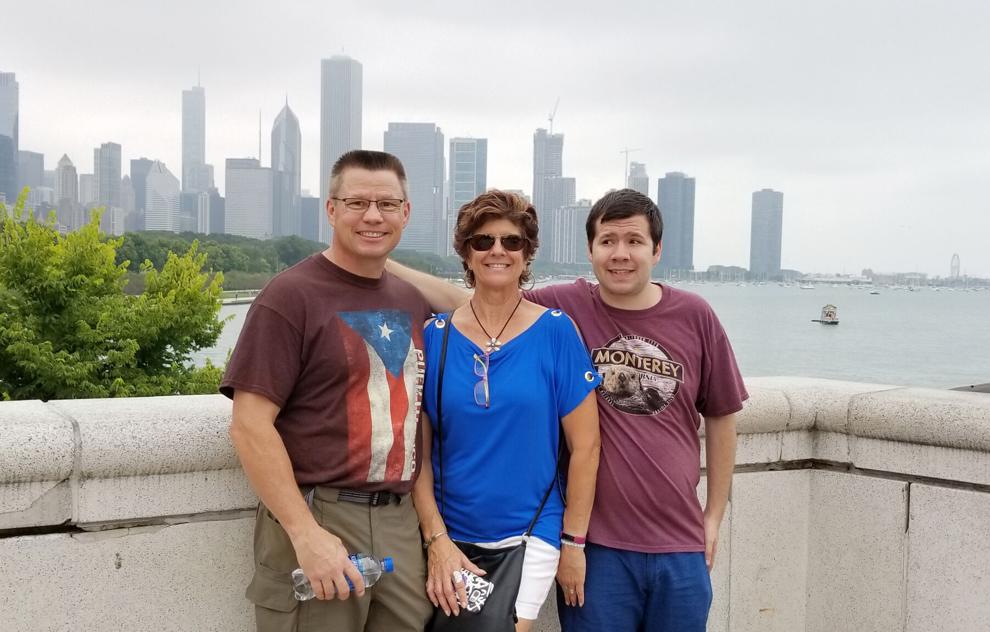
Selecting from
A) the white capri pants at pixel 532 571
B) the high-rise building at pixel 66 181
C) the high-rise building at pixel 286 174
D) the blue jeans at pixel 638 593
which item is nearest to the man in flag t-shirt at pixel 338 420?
the white capri pants at pixel 532 571

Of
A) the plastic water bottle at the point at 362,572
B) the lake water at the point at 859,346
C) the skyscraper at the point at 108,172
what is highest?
the skyscraper at the point at 108,172

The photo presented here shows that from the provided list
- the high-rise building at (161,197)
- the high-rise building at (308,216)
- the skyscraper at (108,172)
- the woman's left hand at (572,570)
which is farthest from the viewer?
the skyscraper at (108,172)

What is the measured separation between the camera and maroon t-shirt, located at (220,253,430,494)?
2.53m

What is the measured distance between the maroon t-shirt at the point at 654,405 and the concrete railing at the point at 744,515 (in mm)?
815

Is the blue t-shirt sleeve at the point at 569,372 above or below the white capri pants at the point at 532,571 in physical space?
above

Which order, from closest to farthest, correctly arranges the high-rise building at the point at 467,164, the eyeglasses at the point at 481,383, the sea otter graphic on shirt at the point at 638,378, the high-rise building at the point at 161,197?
the eyeglasses at the point at 481,383, the sea otter graphic on shirt at the point at 638,378, the high-rise building at the point at 467,164, the high-rise building at the point at 161,197

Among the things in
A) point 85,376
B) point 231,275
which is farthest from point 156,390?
point 231,275

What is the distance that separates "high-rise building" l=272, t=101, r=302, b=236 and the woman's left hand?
77.3 metres

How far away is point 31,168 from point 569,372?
145962mm

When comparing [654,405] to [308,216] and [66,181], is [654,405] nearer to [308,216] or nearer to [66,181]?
[308,216]

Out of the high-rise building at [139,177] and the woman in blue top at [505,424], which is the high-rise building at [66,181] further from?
the woman in blue top at [505,424]

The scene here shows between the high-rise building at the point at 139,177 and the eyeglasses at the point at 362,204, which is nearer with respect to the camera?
the eyeglasses at the point at 362,204

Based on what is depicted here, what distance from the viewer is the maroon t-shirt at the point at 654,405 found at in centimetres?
297

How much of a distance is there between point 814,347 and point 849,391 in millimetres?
104380
